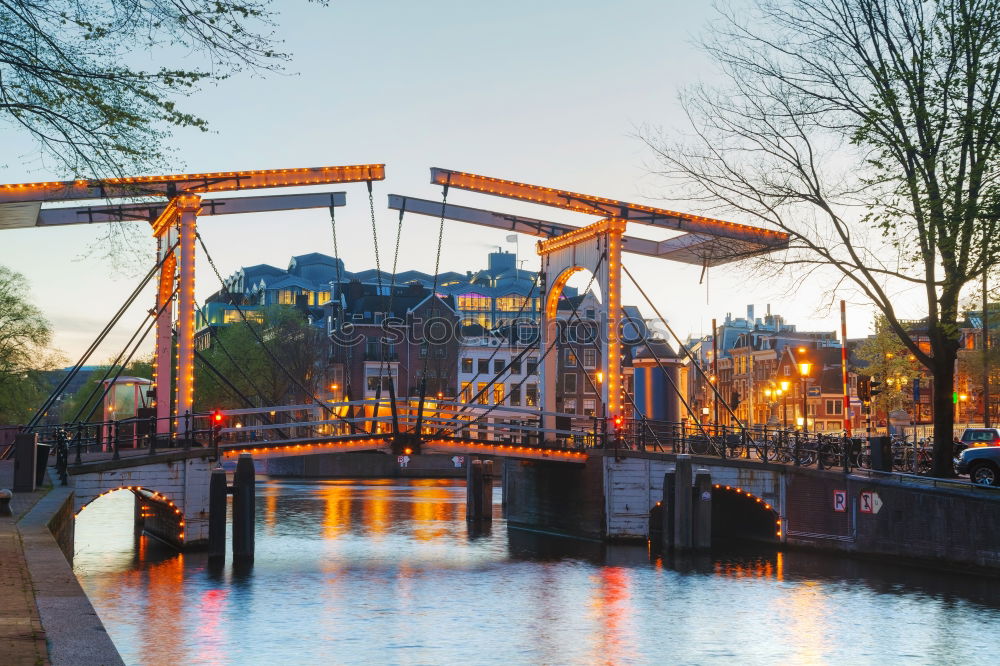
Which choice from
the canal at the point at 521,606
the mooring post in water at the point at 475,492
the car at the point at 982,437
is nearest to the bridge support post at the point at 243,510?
the canal at the point at 521,606

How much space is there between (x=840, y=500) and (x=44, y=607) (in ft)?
66.5

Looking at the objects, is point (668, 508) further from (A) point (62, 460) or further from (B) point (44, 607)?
(B) point (44, 607)

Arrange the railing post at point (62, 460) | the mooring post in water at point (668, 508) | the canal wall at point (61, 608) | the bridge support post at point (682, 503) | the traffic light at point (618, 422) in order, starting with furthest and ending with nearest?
the traffic light at point (618, 422) → the mooring post in water at point (668, 508) → the bridge support post at point (682, 503) → the railing post at point (62, 460) → the canal wall at point (61, 608)

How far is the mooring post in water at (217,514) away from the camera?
25.1 m

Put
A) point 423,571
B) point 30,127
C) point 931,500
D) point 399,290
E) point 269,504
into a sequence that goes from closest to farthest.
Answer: point 30,127 < point 931,500 < point 423,571 < point 269,504 < point 399,290

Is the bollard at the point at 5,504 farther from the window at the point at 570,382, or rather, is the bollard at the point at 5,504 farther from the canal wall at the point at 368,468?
the window at the point at 570,382

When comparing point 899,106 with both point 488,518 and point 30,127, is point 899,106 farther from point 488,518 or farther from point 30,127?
point 488,518

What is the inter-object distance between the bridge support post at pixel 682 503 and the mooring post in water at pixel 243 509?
32.8 ft

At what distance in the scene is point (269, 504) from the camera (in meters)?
45.7

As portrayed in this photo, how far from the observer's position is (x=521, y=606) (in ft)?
68.7

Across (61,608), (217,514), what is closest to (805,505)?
(217,514)

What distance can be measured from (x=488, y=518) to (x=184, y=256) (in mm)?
15861

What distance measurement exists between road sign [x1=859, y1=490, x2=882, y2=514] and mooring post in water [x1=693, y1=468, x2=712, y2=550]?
3.76 m

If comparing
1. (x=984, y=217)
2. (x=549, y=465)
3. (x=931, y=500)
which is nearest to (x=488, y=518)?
(x=549, y=465)
